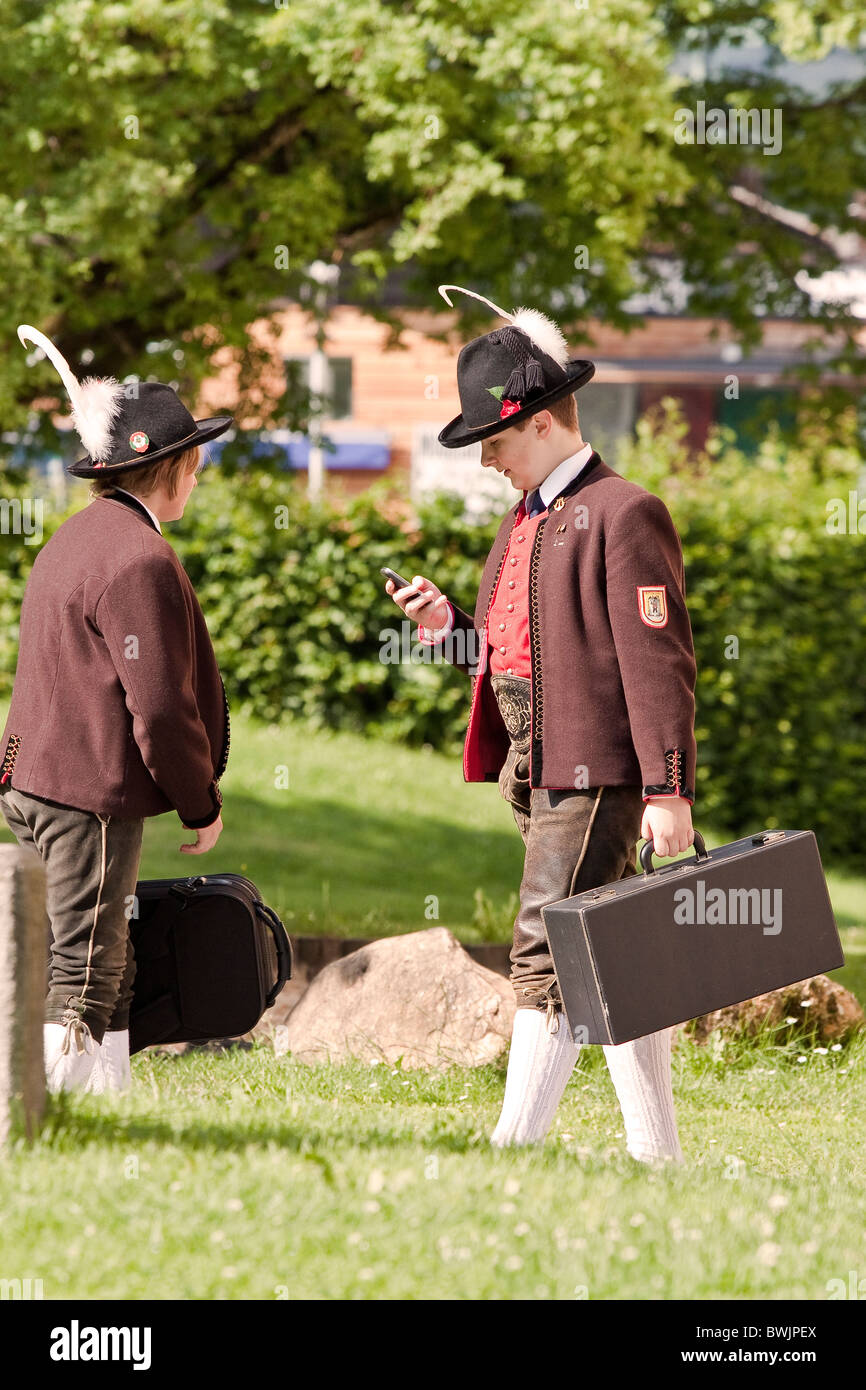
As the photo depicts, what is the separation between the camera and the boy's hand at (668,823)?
3707mm

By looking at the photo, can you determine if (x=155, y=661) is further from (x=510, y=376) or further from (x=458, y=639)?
(x=510, y=376)

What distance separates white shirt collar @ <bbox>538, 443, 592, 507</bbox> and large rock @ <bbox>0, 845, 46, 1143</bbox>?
1641 millimetres

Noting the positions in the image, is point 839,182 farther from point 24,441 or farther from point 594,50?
point 24,441

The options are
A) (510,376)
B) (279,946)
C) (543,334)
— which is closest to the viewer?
(510,376)

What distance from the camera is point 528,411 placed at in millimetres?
3939

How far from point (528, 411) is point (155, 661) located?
1146 mm

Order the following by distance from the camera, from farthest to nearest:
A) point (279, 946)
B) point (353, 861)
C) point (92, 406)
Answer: point (353, 861) < point (279, 946) < point (92, 406)

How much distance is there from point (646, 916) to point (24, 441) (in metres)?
7.44

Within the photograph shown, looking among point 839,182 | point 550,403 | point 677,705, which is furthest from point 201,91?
point 677,705

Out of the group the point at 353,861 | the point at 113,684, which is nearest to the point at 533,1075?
the point at 113,684

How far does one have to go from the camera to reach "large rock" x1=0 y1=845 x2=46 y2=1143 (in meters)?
3.20

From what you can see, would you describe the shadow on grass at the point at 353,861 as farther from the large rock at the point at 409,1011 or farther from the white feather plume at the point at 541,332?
the white feather plume at the point at 541,332

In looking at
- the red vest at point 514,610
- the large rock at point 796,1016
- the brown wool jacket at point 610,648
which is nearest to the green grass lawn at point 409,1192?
the large rock at point 796,1016

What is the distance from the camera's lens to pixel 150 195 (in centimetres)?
771
